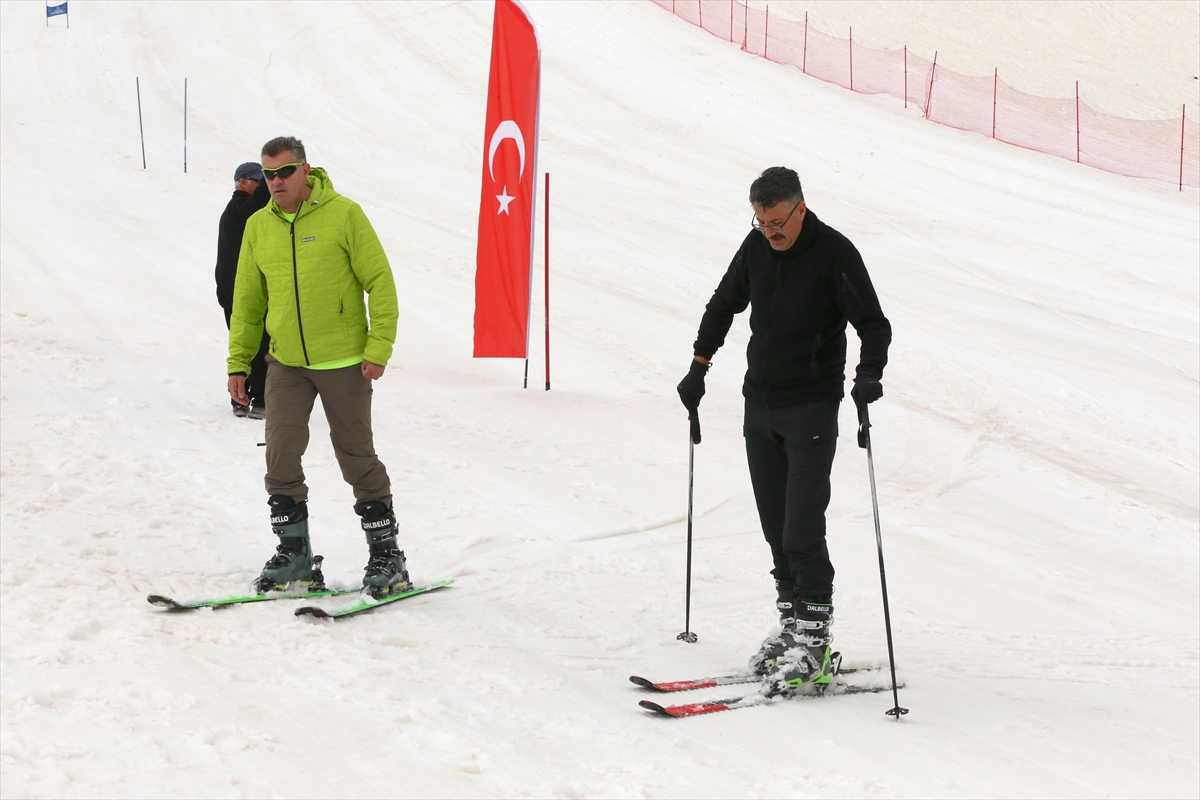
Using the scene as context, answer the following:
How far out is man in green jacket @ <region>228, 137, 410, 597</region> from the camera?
4.93 meters

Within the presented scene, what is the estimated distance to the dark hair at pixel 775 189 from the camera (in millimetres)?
4230

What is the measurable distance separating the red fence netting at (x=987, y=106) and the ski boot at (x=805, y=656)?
56.4 ft

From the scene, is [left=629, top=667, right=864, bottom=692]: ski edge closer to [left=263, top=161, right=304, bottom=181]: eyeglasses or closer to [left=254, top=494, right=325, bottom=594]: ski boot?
[left=254, top=494, right=325, bottom=594]: ski boot

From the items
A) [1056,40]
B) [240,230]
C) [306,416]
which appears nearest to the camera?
[306,416]

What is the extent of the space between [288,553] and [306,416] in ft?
2.07

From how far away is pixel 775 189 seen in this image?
13.9ft

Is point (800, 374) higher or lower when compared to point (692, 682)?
higher

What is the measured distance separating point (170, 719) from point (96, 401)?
5.06m

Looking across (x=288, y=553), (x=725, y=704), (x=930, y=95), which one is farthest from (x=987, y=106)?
(x=725, y=704)

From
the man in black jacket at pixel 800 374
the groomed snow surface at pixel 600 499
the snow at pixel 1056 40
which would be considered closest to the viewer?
the groomed snow surface at pixel 600 499

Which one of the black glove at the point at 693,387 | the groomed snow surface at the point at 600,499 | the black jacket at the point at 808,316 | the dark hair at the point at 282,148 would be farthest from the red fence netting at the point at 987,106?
the dark hair at the point at 282,148

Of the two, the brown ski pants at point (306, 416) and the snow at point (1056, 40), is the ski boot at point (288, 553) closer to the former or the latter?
the brown ski pants at point (306, 416)

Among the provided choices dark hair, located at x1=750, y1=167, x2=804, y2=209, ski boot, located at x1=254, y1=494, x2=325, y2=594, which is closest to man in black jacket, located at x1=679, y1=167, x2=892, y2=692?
dark hair, located at x1=750, y1=167, x2=804, y2=209

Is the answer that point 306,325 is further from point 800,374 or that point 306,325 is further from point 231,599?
point 800,374
